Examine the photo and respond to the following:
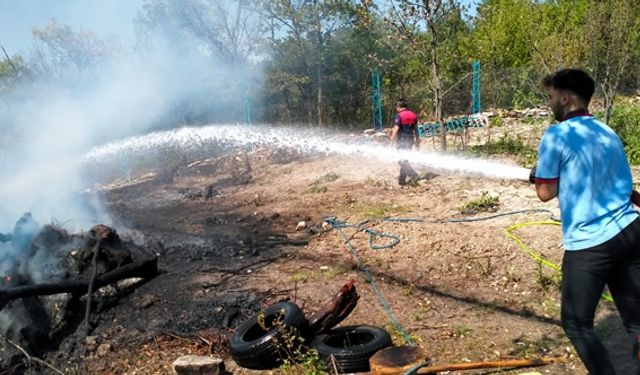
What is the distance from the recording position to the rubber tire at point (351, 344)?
3869 mm

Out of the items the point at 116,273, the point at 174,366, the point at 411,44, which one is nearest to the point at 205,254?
the point at 116,273

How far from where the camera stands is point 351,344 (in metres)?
4.41

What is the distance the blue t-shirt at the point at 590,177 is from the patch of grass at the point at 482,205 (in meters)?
4.84

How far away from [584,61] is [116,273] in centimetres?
976

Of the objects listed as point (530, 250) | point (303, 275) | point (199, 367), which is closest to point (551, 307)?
point (530, 250)

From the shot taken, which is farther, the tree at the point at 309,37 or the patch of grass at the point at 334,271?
the tree at the point at 309,37

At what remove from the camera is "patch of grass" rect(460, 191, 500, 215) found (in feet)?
25.0

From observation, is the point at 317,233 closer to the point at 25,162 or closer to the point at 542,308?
the point at 542,308

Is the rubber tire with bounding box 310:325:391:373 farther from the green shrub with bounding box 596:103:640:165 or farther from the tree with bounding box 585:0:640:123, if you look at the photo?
the green shrub with bounding box 596:103:640:165

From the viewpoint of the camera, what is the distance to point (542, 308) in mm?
4863

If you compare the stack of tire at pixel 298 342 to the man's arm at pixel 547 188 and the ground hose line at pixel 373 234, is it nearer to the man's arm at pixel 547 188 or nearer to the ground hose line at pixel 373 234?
the ground hose line at pixel 373 234

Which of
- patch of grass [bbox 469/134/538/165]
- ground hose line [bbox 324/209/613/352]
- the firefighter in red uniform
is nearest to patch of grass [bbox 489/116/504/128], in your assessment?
patch of grass [bbox 469/134/538/165]

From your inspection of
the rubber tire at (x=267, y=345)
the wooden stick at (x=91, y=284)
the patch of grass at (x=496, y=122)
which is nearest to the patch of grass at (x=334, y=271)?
the rubber tire at (x=267, y=345)

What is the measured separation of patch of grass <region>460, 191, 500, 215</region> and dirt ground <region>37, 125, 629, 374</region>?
4.7 inches
